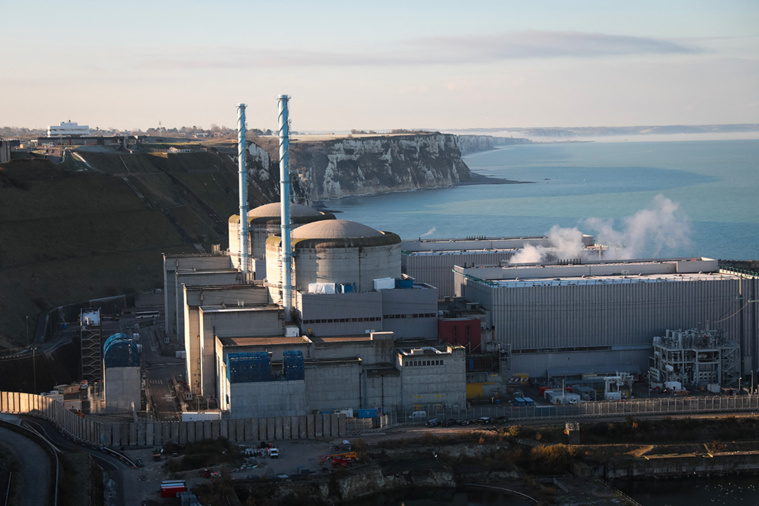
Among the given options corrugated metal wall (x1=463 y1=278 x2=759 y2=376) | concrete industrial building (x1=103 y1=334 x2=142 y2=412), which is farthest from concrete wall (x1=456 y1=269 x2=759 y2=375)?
concrete industrial building (x1=103 y1=334 x2=142 y2=412)

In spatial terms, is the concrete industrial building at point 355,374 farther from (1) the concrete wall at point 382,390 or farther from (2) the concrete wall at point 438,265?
(2) the concrete wall at point 438,265

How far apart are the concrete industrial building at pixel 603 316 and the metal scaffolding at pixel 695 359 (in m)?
1.95

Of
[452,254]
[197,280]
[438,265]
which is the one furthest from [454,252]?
[197,280]

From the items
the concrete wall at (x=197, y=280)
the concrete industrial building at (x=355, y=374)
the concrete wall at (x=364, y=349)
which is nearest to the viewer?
the concrete industrial building at (x=355, y=374)

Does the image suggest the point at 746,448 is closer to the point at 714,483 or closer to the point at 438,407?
the point at 714,483

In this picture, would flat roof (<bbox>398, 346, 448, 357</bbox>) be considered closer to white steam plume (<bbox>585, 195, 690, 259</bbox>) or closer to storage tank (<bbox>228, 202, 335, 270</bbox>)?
storage tank (<bbox>228, 202, 335, 270</bbox>)

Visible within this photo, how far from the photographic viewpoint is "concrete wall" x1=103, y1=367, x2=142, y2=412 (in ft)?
202

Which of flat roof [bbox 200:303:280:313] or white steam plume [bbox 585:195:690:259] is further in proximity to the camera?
white steam plume [bbox 585:195:690:259]

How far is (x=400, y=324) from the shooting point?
225 feet

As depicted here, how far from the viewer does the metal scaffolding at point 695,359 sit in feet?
226

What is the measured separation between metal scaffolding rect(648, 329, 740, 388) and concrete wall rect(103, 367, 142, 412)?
33.3 metres

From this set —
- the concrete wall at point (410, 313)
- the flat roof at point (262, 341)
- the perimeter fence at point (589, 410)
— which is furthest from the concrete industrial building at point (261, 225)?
the perimeter fence at point (589, 410)

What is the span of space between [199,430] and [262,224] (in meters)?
34.1

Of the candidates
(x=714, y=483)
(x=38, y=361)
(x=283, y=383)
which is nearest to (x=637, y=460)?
(x=714, y=483)
